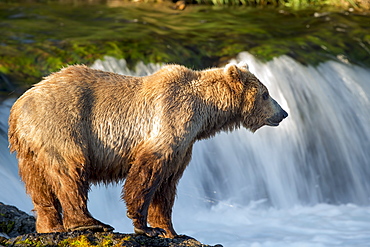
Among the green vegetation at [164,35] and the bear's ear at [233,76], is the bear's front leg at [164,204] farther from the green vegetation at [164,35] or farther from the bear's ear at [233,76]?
the green vegetation at [164,35]

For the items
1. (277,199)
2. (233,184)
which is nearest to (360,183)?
(277,199)

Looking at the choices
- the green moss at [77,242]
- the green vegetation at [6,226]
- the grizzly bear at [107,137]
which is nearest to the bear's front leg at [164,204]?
the grizzly bear at [107,137]

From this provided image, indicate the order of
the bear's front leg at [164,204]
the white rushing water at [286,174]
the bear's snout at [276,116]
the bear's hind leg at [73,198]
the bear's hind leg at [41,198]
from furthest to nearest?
1. the white rushing water at [286,174]
2. the bear's snout at [276,116]
3. the bear's front leg at [164,204]
4. the bear's hind leg at [41,198]
5. the bear's hind leg at [73,198]

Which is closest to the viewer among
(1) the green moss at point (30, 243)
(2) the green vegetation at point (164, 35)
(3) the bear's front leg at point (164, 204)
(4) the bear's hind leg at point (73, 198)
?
(1) the green moss at point (30, 243)

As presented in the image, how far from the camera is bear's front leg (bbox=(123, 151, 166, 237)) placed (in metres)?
5.73

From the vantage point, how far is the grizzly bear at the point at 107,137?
5574 millimetres

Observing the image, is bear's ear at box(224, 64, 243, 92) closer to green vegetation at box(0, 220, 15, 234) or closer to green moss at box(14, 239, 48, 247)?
green moss at box(14, 239, 48, 247)

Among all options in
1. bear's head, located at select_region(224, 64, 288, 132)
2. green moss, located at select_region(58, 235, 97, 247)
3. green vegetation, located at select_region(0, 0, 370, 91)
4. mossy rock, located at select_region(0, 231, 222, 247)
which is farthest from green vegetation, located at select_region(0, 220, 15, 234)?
green vegetation, located at select_region(0, 0, 370, 91)

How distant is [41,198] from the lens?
5.76m

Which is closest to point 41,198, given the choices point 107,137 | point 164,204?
point 107,137

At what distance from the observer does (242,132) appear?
1172 centimetres

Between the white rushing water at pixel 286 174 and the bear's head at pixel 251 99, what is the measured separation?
2.85 meters

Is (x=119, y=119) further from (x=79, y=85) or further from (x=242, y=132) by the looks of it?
(x=242, y=132)

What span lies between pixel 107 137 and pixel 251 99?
1605mm
